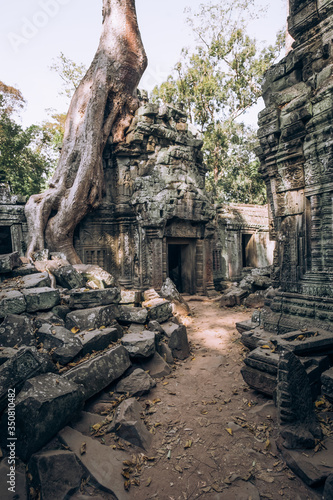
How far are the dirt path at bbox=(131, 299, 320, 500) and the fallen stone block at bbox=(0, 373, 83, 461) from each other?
0.84 meters

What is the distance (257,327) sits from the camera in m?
4.52

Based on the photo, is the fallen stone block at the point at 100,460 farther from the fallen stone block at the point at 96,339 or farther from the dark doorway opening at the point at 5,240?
the dark doorway opening at the point at 5,240

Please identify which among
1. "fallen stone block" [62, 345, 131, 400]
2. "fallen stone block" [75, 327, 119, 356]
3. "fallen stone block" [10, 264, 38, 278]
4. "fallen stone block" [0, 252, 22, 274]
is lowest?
"fallen stone block" [62, 345, 131, 400]

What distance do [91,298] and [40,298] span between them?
0.85m

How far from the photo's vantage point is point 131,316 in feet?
15.9

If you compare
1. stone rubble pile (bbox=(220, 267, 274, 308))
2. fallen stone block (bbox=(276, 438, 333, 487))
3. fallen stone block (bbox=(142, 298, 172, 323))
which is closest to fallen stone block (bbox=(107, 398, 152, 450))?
fallen stone block (bbox=(276, 438, 333, 487))

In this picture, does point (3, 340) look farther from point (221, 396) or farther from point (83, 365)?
point (221, 396)

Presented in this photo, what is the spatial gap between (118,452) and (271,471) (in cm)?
131

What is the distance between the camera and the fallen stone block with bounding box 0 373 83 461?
7.61 feet

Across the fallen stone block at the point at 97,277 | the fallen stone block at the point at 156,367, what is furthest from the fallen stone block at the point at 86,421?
the fallen stone block at the point at 97,277

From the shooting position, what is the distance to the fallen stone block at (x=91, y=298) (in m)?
4.61

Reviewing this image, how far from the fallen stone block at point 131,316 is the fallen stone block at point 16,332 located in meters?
1.53

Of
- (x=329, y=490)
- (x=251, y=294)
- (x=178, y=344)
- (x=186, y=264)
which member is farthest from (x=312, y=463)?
(x=186, y=264)

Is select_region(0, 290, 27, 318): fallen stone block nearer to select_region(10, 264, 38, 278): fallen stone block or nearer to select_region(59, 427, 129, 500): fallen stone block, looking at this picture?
select_region(10, 264, 38, 278): fallen stone block
